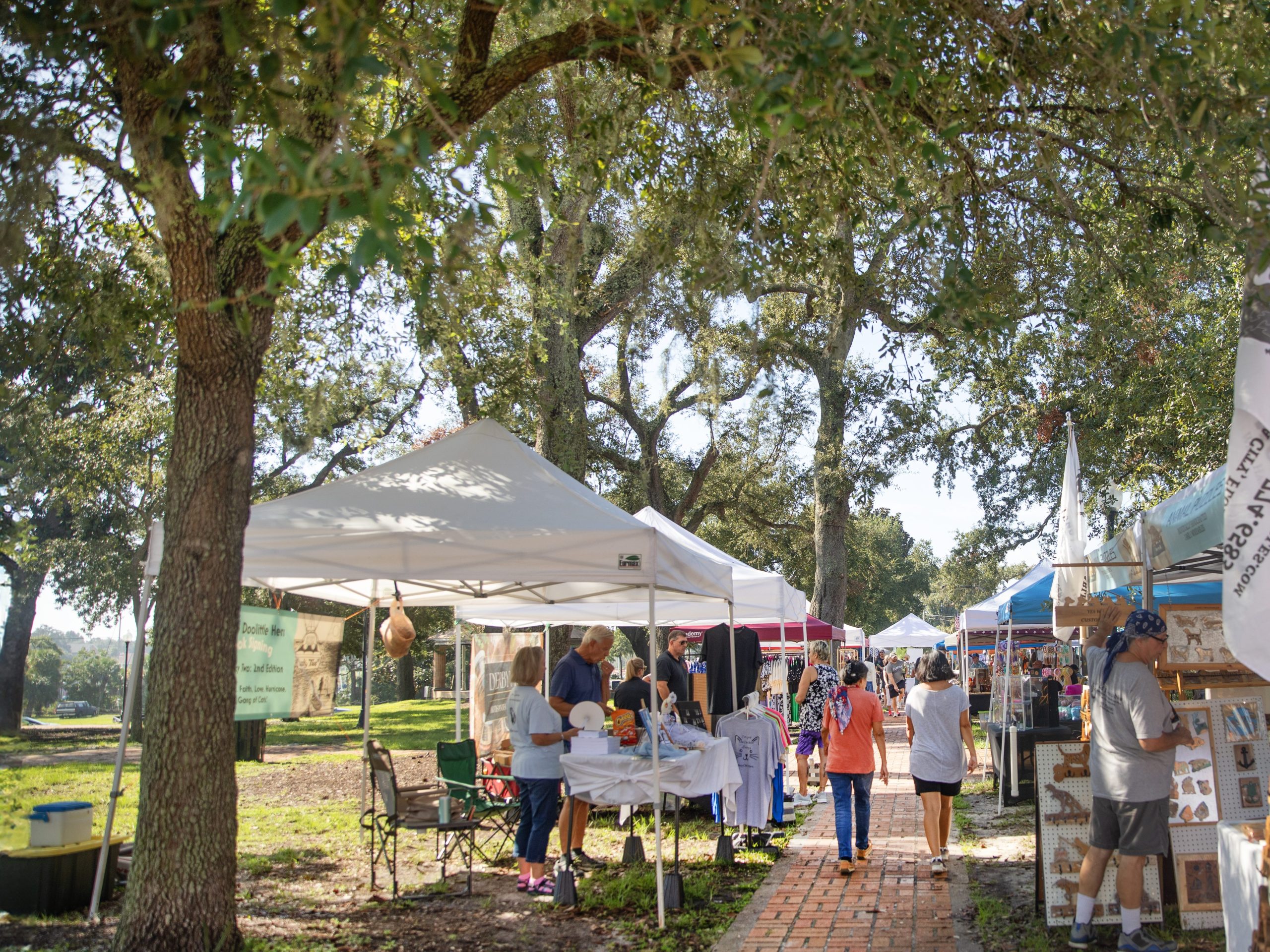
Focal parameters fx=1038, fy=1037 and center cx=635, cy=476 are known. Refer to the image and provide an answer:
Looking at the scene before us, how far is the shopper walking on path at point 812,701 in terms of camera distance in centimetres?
985

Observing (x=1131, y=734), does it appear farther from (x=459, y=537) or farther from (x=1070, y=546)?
(x=1070, y=546)

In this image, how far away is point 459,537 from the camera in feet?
21.6

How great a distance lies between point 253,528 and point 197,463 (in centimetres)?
120

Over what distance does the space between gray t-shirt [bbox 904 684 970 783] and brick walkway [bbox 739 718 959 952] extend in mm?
772

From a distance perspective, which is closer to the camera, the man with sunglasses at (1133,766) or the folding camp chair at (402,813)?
the man with sunglasses at (1133,766)

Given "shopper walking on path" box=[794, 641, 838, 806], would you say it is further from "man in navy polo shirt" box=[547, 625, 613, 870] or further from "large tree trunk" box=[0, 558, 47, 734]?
"large tree trunk" box=[0, 558, 47, 734]

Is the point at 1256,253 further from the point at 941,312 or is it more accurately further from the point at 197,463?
the point at 197,463

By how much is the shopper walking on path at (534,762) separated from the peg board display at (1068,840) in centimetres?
304

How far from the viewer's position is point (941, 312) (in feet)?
18.7

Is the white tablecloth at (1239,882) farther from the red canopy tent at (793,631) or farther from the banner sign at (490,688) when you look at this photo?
the red canopy tent at (793,631)

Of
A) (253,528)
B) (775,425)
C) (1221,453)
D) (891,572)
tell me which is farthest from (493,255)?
(891,572)

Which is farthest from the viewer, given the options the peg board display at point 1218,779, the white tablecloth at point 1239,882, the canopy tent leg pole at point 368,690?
the canopy tent leg pole at point 368,690

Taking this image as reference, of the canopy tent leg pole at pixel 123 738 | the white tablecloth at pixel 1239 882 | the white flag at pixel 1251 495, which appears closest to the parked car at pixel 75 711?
the canopy tent leg pole at pixel 123 738

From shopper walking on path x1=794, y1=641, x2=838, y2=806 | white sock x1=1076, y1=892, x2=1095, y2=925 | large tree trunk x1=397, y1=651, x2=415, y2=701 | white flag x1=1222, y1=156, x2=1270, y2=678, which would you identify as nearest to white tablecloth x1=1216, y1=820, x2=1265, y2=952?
→ white flag x1=1222, y1=156, x2=1270, y2=678
